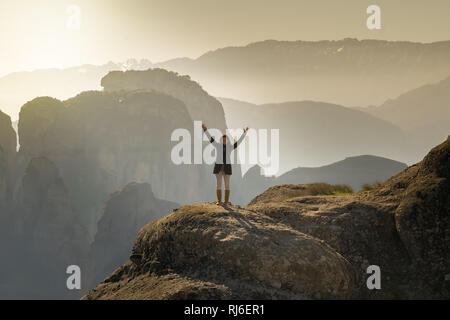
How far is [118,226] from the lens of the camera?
15700 cm

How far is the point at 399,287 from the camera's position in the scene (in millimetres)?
13578

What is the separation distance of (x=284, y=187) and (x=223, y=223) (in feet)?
35.2

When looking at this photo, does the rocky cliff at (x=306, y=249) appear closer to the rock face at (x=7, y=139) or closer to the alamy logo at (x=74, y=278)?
the alamy logo at (x=74, y=278)

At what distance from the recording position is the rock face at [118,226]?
153 meters

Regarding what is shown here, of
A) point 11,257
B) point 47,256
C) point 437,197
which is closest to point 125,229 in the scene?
point 47,256

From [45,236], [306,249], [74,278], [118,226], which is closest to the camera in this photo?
[306,249]

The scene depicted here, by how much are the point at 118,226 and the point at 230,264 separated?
15108cm

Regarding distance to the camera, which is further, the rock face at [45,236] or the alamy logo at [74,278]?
the rock face at [45,236]

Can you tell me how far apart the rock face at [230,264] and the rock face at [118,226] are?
143 m

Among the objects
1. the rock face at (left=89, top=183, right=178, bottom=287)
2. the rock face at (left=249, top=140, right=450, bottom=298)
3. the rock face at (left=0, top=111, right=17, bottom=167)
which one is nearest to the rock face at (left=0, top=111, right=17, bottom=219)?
the rock face at (left=0, top=111, right=17, bottom=167)

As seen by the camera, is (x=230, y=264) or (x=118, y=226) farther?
(x=118, y=226)

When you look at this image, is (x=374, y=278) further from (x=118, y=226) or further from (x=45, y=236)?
(x=45, y=236)

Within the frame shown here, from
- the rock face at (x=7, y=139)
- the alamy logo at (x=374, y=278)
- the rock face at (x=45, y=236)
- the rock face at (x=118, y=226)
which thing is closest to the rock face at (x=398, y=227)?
the alamy logo at (x=374, y=278)

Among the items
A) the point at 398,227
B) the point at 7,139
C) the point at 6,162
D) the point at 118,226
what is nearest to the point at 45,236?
the point at 118,226
